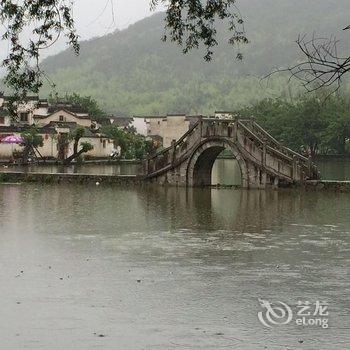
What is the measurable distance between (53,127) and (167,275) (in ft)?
256

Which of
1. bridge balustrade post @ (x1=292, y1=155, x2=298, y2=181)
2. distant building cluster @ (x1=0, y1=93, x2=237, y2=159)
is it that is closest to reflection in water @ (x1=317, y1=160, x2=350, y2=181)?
distant building cluster @ (x1=0, y1=93, x2=237, y2=159)

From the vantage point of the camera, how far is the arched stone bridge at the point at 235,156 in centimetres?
4956

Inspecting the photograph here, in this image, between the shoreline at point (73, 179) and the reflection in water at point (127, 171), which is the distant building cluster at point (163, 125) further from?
the shoreline at point (73, 179)

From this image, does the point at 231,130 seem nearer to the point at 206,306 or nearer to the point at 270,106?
the point at 206,306

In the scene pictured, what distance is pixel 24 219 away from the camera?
101 feet

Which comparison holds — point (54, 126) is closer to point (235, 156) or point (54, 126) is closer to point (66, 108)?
point (66, 108)

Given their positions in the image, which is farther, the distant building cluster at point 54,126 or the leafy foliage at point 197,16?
the distant building cluster at point 54,126

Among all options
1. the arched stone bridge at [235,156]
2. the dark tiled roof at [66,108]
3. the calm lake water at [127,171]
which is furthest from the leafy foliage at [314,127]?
the arched stone bridge at [235,156]

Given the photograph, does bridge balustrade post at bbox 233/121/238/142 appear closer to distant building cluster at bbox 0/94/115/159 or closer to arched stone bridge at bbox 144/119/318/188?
arched stone bridge at bbox 144/119/318/188

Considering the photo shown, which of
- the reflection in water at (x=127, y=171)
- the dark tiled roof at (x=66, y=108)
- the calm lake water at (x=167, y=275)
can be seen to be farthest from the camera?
the dark tiled roof at (x=66, y=108)

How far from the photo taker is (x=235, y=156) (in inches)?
2035

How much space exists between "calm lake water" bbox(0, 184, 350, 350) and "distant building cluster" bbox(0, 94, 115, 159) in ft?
170

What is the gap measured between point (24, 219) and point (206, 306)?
16.1 meters

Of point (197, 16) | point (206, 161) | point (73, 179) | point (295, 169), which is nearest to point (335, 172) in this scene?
point (206, 161)
